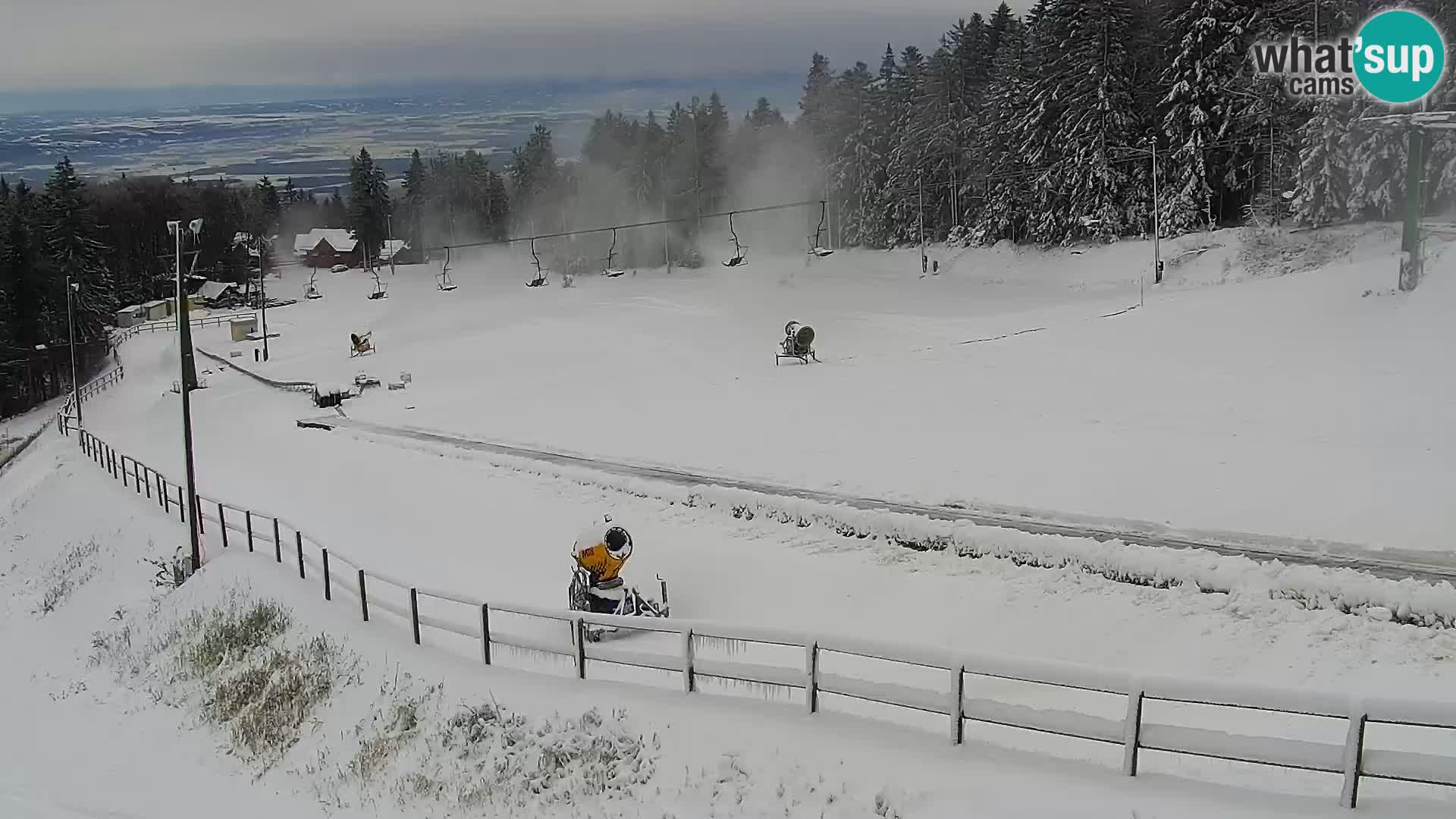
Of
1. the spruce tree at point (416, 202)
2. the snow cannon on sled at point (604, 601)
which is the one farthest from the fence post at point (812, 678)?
the spruce tree at point (416, 202)

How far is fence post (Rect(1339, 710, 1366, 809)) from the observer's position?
9.96 metres

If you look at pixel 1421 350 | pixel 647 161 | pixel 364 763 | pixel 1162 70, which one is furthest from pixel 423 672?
pixel 647 161

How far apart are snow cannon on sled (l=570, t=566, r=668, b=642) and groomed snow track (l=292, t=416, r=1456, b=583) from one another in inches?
366

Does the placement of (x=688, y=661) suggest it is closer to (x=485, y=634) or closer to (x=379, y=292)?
(x=485, y=634)

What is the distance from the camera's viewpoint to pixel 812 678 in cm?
1342

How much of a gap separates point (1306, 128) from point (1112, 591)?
52.5m

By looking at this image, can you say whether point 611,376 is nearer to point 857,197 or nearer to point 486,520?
point 486,520

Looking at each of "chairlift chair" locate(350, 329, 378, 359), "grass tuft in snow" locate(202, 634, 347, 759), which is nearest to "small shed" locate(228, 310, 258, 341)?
"chairlift chair" locate(350, 329, 378, 359)

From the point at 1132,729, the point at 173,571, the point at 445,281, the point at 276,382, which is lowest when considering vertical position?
the point at 276,382

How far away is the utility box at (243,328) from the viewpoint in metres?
100

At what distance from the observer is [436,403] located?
5412cm

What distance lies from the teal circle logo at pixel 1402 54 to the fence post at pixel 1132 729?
142ft

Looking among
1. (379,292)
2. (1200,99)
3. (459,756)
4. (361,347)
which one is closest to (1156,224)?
(1200,99)

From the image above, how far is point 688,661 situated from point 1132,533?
43.1ft
